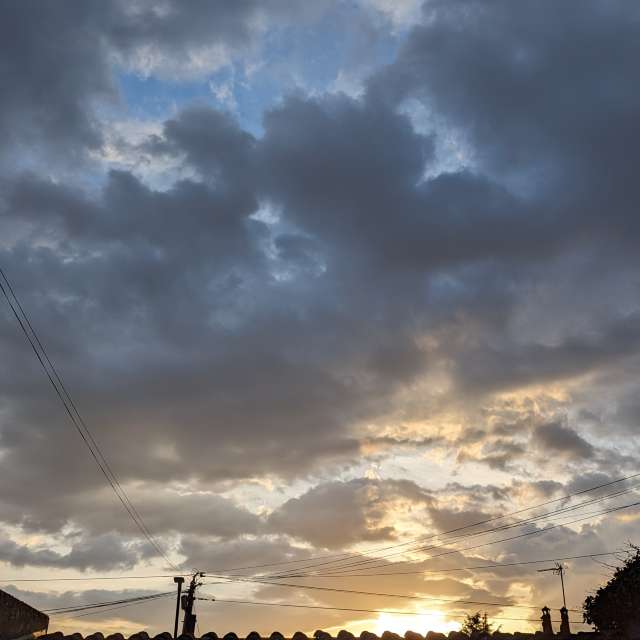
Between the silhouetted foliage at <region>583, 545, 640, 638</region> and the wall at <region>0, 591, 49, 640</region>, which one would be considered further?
the silhouetted foliage at <region>583, 545, 640, 638</region>

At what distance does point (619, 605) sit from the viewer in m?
26.5

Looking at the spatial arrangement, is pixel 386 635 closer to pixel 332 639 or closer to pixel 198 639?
pixel 332 639

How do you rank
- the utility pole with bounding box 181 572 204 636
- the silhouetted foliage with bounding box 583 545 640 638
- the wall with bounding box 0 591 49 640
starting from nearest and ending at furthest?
the wall with bounding box 0 591 49 640, the silhouetted foliage with bounding box 583 545 640 638, the utility pole with bounding box 181 572 204 636

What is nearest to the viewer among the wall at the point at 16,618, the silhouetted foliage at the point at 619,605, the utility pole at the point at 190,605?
the wall at the point at 16,618

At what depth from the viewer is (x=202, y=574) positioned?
59531 millimetres

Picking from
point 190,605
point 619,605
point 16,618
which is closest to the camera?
point 16,618

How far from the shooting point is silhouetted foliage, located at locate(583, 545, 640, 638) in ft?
84.3

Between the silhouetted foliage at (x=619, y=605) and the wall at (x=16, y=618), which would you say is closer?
the wall at (x=16, y=618)

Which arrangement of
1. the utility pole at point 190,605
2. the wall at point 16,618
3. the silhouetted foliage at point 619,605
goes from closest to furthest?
the wall at point 16,618 → the silhouetted foliage at point 619,605 → the utility pole at point 190,605

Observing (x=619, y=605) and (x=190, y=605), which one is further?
(x=190, y=605)

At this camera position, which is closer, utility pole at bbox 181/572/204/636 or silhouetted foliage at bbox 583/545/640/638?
silhouetted foliage at bbox 583/545/640/638

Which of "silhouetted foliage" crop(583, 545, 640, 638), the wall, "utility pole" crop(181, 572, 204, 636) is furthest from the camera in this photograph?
"utility pole" crop(181, 572, 204, 636)

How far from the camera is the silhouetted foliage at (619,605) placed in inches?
1011

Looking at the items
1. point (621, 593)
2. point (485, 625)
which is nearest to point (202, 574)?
point (485, 625)
